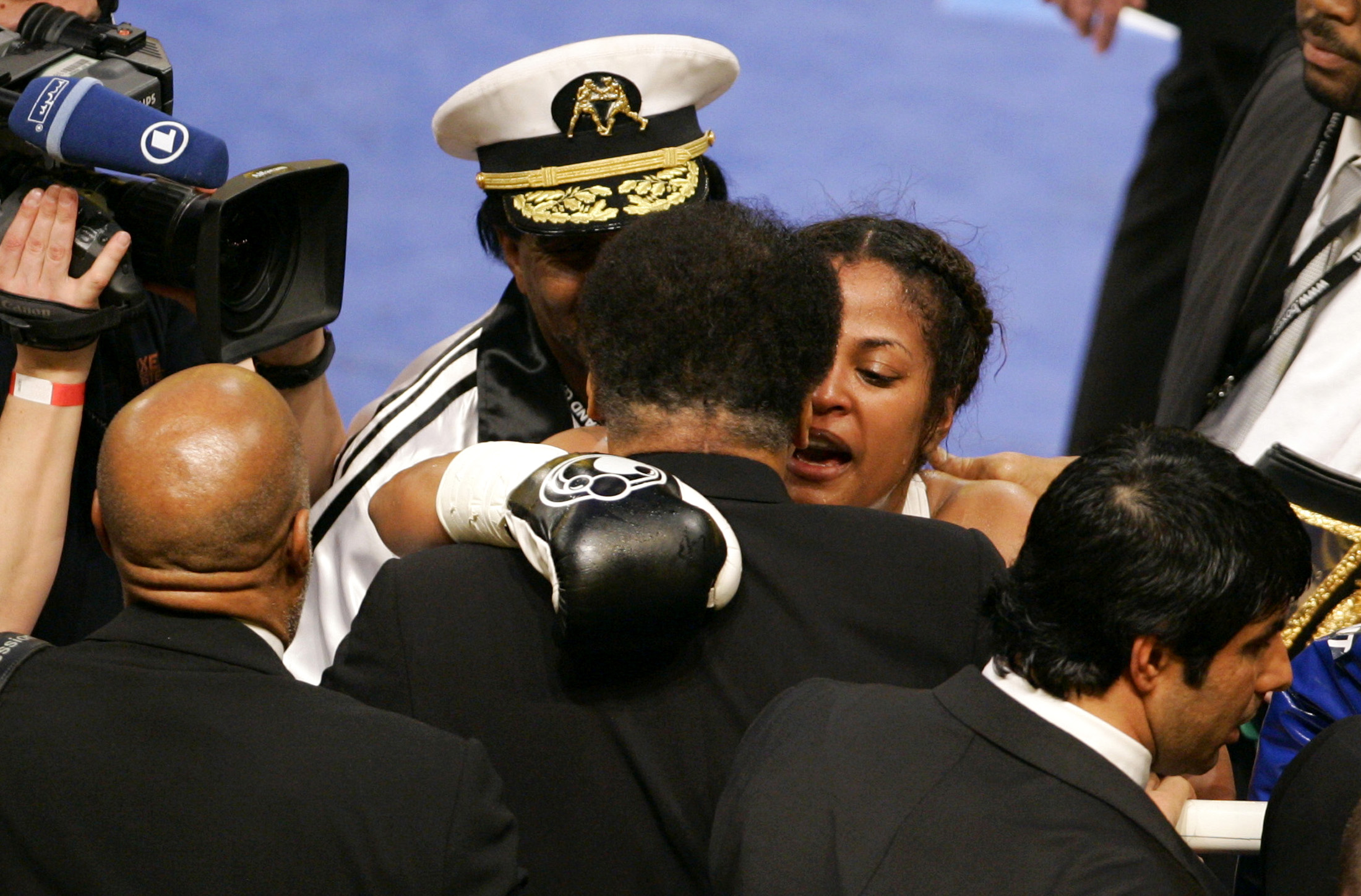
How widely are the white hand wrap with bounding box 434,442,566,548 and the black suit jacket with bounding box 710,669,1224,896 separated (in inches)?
12.3

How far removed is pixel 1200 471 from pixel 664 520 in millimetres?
459

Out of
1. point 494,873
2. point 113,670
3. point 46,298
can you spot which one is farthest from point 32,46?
point 494,873

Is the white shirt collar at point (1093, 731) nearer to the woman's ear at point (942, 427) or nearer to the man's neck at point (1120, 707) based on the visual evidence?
the man's neck at point (1120, 707)

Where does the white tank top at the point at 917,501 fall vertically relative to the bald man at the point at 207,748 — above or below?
below

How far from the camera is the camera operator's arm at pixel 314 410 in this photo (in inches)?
90.0

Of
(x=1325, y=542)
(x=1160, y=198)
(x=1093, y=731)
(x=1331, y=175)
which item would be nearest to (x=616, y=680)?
(x=1093, y=731)

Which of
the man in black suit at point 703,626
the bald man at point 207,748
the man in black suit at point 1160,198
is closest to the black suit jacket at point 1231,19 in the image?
the man in black suit at point 1160,198

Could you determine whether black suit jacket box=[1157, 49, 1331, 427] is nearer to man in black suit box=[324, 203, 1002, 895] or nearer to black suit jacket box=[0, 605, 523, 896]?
man in black suit box=[324, 203, 1002, 895]

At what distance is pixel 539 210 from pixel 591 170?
0.29 feet

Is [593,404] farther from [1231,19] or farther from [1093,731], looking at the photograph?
[1231,19]

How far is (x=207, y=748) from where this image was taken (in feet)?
4.33

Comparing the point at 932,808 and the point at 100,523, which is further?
the point at 100,523

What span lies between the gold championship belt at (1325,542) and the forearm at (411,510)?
0.93 meters

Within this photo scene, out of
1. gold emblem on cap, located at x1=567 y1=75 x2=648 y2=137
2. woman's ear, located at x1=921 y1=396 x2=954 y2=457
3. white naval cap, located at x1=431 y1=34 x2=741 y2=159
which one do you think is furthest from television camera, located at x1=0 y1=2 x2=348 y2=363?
woman's ear, located at x1=921 y1=396 x2=954 y2=457
